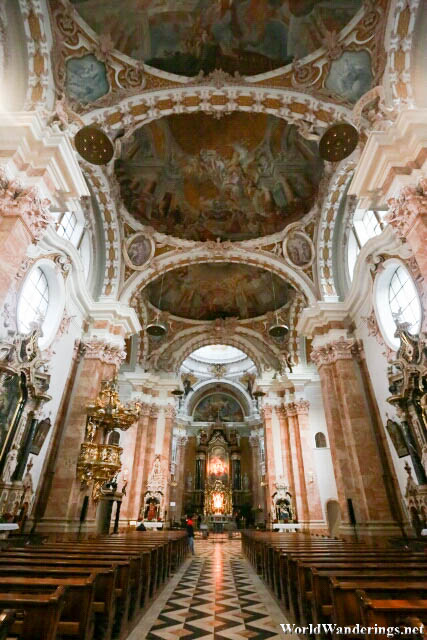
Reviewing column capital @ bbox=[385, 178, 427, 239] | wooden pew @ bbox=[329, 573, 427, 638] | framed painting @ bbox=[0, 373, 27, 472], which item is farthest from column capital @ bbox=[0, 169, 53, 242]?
wooden pew @ bbox=[329, 573, 427, 638]

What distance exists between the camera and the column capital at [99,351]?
36.2ft

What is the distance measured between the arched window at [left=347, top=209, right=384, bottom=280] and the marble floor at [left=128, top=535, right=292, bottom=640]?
29.9 feet

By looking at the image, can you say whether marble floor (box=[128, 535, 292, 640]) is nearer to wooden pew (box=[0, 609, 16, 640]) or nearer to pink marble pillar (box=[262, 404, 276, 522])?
wooden pew (box=[0, 609, 16, 640])

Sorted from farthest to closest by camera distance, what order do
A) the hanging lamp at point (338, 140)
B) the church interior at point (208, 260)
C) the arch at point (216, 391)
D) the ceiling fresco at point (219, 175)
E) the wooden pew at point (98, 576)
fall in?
1. the arch at point (216, 391)
2. the ceiling fresco at point (219, 175)
3. the hanging lamp at point (338, 140)
4. the church interior at point (208, 260)
5. the wooden pew at point (98, 576)

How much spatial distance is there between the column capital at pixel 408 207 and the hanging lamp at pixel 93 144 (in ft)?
20.9

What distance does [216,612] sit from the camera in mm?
4906

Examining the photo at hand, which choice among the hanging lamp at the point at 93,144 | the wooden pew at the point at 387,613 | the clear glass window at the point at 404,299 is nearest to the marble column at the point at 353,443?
the clear glass window at the point at 404,299

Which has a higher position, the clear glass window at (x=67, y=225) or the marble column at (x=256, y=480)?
the clear glass window at (x=67, y=225)

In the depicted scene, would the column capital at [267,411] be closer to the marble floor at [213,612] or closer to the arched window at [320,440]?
the arched window at [320,440]

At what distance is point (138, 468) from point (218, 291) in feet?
33.3

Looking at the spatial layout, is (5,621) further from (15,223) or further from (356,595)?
(15,223)

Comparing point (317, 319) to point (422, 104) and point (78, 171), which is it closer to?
point (422, 104)

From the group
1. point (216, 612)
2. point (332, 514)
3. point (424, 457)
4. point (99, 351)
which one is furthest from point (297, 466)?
point (216, 612)

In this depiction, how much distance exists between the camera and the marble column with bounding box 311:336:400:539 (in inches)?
345
